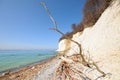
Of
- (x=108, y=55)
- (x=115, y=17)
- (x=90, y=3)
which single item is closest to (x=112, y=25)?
(x=115, y=17)

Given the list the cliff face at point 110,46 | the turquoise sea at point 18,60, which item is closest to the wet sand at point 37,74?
the cliff face at point 110,46

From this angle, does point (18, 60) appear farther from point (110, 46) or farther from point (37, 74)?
point (110, 46)

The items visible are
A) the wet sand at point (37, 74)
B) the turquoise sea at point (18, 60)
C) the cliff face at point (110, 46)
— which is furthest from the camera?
the turquoise sea at point (18, 60)

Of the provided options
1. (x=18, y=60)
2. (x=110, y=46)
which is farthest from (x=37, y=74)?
(x=18, y=60)

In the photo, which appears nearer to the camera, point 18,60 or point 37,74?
point 37,74

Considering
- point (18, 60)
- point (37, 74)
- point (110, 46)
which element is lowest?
point (37, 74)

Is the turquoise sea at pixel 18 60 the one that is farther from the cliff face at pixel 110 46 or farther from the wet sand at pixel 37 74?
the cliff face at pixel 110 46

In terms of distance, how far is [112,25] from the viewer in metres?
7.89

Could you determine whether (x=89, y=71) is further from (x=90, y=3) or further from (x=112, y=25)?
(x=90, y=3)

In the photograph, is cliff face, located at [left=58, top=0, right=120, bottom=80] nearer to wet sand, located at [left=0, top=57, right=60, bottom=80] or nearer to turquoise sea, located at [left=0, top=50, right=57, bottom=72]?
wet sand, located at [left=0, top=57, right=60, bottom=80]

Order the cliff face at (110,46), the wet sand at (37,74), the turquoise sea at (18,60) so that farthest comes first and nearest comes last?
the turquoise sea at (18,60) → the wet sand at (37,74) → the cliff face at (110,46)

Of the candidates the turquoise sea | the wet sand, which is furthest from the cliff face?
the turquoise sea

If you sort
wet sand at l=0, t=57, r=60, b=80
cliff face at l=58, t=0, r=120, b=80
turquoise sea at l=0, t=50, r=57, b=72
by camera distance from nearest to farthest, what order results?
cliff face at l=58, t=0, r=120, b=80
wet sand at l=0, t=57, r=60, b=80
turquoise sea at l=0, t=50, r=57, b=72

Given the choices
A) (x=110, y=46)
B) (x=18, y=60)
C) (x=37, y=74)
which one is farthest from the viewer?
(x=18, y=60)
